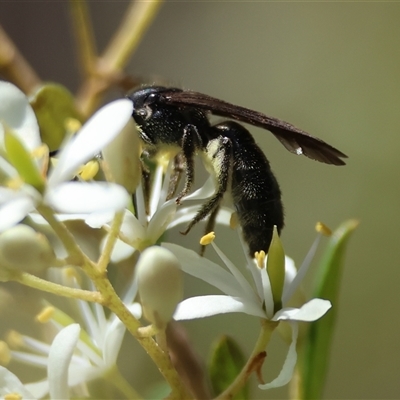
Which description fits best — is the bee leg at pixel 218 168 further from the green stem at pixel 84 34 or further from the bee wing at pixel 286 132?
the green stem at pixel 84 34

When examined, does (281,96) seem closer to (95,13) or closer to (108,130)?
(95,13)

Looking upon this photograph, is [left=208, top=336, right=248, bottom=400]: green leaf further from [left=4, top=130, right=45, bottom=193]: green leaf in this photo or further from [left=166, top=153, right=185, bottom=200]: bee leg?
[left=4, top=130, right=45, bottom=193]: green leaf

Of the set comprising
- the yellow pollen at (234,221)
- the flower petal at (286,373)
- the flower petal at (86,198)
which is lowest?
the flower petal at (286,373)

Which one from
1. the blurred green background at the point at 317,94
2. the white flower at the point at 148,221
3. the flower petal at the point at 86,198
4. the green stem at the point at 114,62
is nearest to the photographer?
the flower petal at the point at 86,198

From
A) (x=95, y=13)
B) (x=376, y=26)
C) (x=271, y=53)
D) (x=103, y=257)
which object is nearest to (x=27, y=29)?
(x=95, y=13)

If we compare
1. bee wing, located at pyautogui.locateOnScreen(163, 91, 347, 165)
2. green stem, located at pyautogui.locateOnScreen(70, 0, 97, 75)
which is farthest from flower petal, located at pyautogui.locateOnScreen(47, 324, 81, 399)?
green stem, located at pyautogui.locateOnScreen(70, 0, 97, 75)

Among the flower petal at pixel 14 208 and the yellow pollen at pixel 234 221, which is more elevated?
the flower petal at pixel 14 208

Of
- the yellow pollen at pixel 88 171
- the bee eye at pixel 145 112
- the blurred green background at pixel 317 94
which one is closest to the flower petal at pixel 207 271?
the yellow pollen at pixel 88 171

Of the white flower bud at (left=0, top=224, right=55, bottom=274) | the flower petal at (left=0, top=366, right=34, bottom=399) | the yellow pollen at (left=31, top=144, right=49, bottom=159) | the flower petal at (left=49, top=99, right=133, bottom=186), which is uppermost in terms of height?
the flower petal at (left=49, top=99, right=133, bottom=186)
